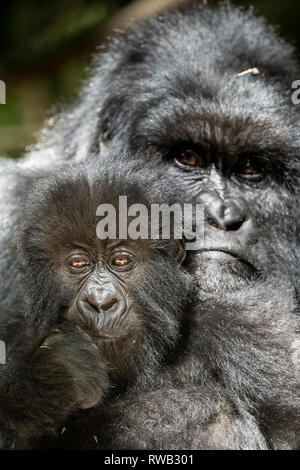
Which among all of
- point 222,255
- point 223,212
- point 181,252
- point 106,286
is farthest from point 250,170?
point 106,286

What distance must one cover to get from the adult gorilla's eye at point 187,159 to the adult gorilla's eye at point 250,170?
29 centimetres

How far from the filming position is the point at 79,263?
348cm

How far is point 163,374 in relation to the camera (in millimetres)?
3367

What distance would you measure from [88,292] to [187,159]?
142 cm

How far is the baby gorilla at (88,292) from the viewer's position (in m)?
3.16

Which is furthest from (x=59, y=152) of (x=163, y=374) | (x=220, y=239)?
(x=163, y=374)

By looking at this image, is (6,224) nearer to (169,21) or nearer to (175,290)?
(175,290)

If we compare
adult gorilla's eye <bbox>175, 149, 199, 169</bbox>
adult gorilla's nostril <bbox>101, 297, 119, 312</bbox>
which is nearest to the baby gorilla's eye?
adult gorilla's nostril <bbox>101, 297, 119, 312</bbox>

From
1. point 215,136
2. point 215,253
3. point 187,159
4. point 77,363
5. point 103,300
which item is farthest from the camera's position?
point 187,159

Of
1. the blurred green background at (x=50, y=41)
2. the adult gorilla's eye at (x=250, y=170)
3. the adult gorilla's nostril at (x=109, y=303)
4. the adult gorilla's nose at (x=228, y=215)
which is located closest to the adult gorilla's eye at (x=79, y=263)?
the adult gorilla's nostril at (x=109, y=303)

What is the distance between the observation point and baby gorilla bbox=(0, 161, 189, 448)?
3.16 meters

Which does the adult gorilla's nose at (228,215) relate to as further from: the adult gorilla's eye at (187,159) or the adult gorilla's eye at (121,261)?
the adult gorilla's eye at (121,261)

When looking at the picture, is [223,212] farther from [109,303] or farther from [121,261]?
[109,303]
